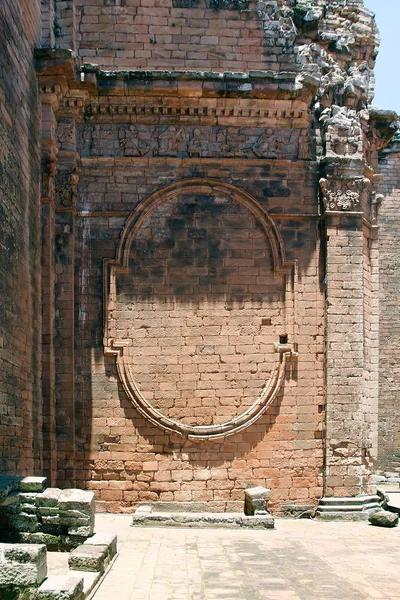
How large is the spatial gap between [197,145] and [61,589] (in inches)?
382

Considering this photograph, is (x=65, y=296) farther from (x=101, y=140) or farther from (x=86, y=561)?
(x=86, y=561)

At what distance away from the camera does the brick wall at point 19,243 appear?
38.2 ft

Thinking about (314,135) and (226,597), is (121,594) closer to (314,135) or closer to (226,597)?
(226,597)

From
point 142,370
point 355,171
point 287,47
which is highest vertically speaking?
point 287,47

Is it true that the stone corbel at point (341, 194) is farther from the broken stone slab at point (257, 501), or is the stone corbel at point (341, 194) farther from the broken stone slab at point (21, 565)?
the broken stone slab at point (21, 565)

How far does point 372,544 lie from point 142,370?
4.91 meters

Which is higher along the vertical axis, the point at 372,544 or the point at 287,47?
the point at 287,47

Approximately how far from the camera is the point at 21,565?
705 centimetres

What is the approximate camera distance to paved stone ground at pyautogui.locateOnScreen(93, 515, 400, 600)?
27.2ft

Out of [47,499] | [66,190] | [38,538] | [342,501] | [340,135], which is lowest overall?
[342,501]

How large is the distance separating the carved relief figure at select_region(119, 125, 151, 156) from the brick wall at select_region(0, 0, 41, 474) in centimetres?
169

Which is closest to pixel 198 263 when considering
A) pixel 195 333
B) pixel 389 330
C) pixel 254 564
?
pixel 195 333

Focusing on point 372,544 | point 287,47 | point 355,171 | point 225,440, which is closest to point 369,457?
point 225,440

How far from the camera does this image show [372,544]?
11672mm
